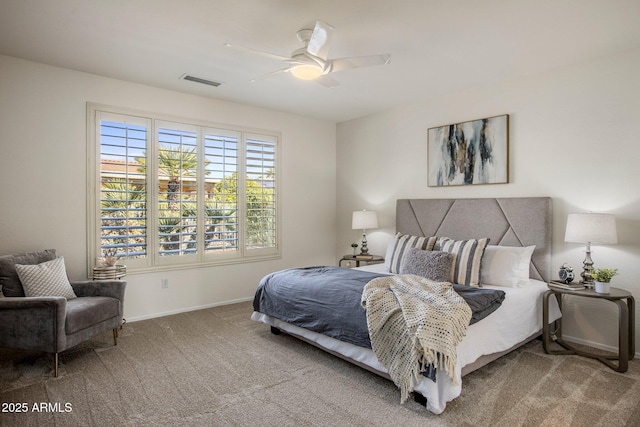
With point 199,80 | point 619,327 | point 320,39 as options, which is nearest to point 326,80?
point 320,39

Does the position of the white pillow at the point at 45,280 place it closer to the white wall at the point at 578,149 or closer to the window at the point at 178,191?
the window at the point at 178,191

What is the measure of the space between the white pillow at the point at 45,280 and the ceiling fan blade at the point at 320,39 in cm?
290

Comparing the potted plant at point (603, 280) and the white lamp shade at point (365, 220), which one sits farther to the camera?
the white lamp shade at point (365, 220)

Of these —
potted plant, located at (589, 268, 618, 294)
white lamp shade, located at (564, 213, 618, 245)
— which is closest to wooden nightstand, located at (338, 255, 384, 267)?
white lamp shade, located at (564, 213, 618, 245)

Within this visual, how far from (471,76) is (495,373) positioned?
290 cm

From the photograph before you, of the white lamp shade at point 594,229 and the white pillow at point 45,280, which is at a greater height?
the white lamp shade at point 594,229

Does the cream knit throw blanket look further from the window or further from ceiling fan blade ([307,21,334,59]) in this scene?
the window

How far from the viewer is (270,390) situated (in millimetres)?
2637

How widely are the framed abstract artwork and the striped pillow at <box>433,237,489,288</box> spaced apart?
2.97 ft

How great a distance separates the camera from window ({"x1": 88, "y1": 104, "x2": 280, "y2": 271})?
4.05m

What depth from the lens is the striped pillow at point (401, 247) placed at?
4.11m

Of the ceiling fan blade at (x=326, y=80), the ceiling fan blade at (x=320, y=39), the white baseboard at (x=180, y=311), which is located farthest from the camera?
the white baseboard at (x=180, y=311)

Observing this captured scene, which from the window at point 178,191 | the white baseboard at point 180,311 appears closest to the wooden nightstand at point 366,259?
the window at point 178,191

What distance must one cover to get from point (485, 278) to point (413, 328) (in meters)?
1.53
